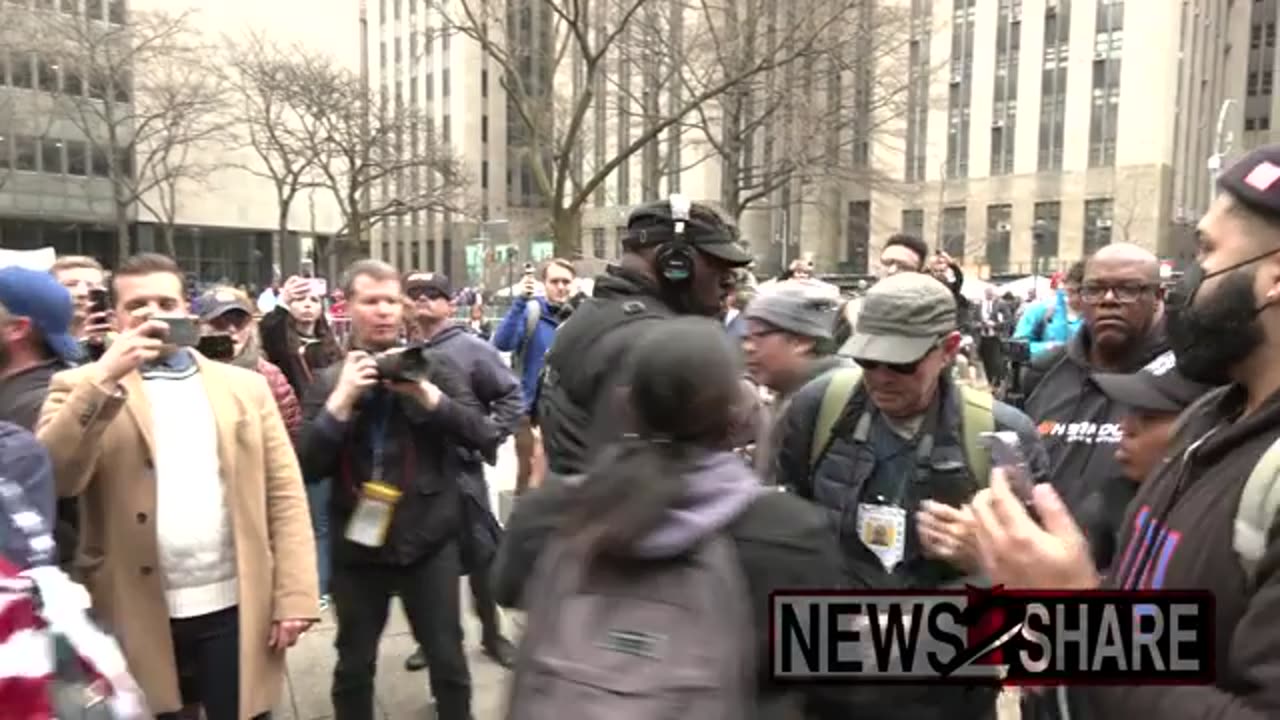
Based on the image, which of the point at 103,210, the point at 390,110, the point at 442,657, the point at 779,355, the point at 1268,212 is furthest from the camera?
the point at 103,210

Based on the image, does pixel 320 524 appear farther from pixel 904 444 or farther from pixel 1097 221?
pixel 1097 221

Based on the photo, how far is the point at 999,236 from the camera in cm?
5784

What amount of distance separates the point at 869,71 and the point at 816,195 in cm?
2517

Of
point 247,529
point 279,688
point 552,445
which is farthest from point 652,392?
point 279,688

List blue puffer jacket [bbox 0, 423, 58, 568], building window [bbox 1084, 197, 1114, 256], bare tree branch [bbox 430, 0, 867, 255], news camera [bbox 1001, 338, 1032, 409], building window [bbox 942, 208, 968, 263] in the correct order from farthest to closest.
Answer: building window [bbox 942, 208, 968, 263], building window [bbox 1084, 197, 1114, 256], bare tree branch [bbox 430, 0, 867, 255], news camera [bbox 1001, 338, 1032, 409], blue puffer jacket [bbox 0, 423, 58, 568]

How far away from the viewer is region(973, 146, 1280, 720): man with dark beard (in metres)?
1.41

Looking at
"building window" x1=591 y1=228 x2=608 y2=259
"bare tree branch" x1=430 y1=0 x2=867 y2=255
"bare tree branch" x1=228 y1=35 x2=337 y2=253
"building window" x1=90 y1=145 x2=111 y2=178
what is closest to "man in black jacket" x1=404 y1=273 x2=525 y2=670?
"bare tree branch" x1=430 y1=0 x2=867 y2=255

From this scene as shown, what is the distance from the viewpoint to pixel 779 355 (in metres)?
3.89

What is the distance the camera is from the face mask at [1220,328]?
65.2 inches

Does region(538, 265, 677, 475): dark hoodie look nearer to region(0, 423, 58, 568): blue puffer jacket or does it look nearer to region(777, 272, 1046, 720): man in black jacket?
region(777, 272, 1046, 720): man in black jacket

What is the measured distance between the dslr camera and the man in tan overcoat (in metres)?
0.39

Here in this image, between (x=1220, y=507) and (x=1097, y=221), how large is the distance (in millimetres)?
58792

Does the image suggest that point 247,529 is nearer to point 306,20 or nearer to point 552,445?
point 552,445

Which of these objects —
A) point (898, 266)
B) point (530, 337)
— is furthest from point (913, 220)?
point (898, 266)
